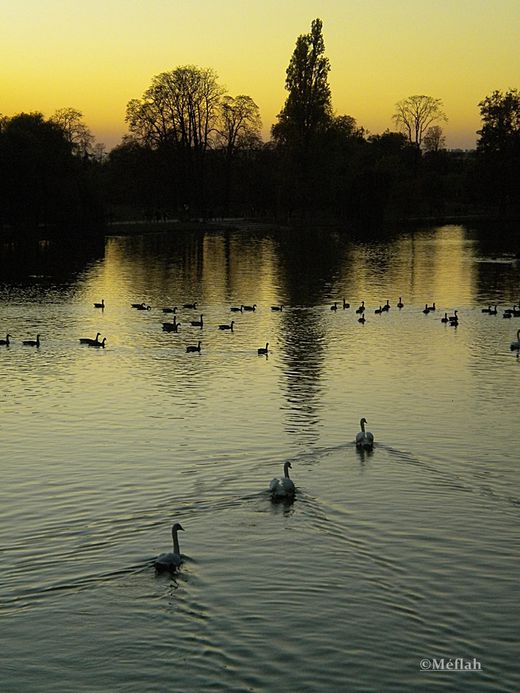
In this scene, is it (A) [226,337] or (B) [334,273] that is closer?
(A) [226,337]

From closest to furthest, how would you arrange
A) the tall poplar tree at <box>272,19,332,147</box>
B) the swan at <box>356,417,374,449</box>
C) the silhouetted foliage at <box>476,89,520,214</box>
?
the swan at <box>356,417,374,449</box>
the tall poplar tree at <box>272,19,332,147</box>
the silhouetted foliage at <box>476,89,520,214</box>

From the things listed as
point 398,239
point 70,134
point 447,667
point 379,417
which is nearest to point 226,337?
point 379,417

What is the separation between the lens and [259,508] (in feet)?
82.3

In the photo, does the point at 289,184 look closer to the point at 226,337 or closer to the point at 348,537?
the point at 226,337

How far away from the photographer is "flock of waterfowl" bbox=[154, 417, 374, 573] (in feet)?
69.2

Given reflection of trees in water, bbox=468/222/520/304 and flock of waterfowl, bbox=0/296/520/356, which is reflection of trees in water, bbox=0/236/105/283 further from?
reflection of trees in water, bbox=468/222/520/304

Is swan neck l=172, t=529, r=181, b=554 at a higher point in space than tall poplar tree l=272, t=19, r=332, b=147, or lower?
lower

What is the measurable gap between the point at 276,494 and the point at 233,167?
155570mm

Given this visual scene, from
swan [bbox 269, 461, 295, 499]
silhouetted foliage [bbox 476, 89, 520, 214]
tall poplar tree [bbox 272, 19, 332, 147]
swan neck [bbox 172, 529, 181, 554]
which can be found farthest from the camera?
silhouetted foliage [bbox 476, 89, 520, 214]

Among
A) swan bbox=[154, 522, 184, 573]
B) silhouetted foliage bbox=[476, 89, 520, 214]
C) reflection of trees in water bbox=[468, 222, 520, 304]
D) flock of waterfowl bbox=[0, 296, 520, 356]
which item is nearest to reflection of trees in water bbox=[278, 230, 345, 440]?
flock of waterfowl bbox=[0, 296, 520, 356]

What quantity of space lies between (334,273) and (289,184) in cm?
6256

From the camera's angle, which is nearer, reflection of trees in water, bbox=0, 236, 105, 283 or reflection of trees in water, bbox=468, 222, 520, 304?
reflection of trees in water, bbox=468, 222, 520, 304

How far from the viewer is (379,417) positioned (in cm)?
3525

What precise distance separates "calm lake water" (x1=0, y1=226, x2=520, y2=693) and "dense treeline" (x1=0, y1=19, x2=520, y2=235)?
71223 mm
